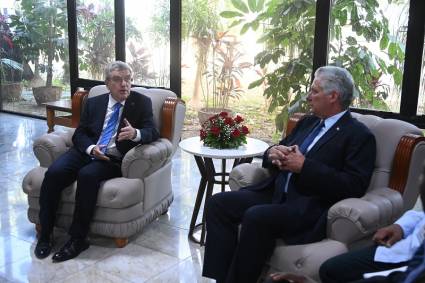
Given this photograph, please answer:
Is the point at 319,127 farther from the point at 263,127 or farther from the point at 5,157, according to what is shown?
the point at 5,157

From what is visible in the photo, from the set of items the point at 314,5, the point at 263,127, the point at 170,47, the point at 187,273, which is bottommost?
the point at 187,273

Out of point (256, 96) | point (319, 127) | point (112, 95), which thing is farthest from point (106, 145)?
point (256, 96)

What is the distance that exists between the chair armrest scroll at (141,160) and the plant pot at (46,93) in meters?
4.23

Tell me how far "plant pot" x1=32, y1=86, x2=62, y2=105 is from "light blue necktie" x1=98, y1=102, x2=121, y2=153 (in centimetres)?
397

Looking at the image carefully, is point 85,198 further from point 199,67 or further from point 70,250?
point 199,67

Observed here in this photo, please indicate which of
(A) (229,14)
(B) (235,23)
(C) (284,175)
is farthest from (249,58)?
(C) (284,175)

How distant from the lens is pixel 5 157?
5.02 metres

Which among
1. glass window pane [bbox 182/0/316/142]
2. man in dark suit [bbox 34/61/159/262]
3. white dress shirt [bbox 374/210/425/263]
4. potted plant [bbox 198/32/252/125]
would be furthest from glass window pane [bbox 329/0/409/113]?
white dress shirt [bbox 374/210/425/263]

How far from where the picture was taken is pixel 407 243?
185 centimetres

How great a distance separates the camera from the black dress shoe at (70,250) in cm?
283

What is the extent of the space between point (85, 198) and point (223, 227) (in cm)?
95

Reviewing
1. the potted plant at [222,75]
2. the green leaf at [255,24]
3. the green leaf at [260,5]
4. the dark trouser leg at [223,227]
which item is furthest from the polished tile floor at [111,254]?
the green leaf at [260,5]

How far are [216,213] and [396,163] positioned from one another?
3.02 ft

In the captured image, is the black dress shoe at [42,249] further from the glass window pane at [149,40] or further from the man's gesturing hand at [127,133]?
the glass window pane at [149,40]
